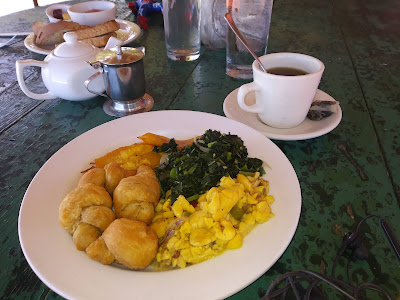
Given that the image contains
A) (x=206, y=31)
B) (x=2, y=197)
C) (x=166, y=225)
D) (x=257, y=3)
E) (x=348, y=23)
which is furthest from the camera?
(x=348, y=23)

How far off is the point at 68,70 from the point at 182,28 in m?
0.61

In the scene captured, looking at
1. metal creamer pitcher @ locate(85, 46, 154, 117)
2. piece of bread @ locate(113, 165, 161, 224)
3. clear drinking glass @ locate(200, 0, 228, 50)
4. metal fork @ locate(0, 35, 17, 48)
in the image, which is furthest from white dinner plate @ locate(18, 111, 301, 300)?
metal fork @ locate(0, 35, 17, 48)

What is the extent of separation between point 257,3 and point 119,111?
29.5 inches

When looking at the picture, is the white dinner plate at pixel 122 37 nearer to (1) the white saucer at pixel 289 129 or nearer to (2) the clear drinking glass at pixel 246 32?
(2) the clear drinking glass at pixel 246 32

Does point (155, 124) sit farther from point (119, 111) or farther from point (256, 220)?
point (256, 220)

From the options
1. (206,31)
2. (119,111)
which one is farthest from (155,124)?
(206,31)

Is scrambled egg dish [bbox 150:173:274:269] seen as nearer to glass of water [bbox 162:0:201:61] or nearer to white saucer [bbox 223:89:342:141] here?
white saucer [bbox 223:89:342:141]

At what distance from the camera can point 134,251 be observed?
676 mm

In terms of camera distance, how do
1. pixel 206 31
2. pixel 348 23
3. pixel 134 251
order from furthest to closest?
pixel 348 23 → pixel 206 31 → pixel 134 251

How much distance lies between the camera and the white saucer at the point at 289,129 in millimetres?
1008

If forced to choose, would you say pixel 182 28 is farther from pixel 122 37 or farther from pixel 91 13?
pixel 91 13

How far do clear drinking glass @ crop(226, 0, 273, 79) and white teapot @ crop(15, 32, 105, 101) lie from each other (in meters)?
0.59

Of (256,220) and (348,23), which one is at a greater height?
(256,220)

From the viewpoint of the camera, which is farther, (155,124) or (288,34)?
(288,34)
